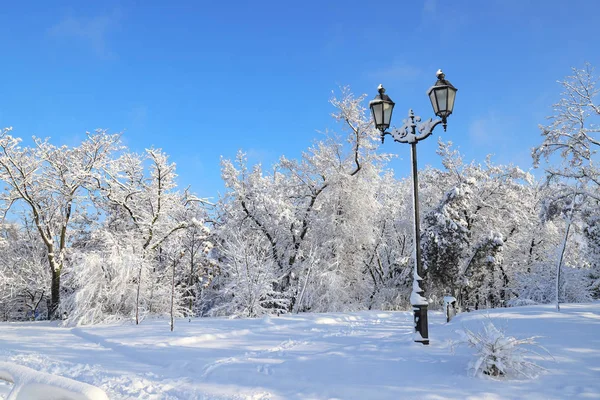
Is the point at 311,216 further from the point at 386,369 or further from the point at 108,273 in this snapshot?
the point at 386,369

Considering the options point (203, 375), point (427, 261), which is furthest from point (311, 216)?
point (203, 375)

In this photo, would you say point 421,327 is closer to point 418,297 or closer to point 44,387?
point 418,297

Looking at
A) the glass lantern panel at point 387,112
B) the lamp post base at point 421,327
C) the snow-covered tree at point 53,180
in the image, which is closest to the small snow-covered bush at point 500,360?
the lamp post base at point 421,327

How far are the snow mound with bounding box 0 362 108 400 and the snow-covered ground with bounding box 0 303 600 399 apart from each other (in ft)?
6.76

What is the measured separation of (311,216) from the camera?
2077 cm

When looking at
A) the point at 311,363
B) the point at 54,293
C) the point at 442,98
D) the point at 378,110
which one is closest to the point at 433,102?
the point at 442,98

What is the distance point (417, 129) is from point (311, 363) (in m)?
4.68

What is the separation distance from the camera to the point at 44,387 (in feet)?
8.57

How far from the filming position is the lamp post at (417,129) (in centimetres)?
657

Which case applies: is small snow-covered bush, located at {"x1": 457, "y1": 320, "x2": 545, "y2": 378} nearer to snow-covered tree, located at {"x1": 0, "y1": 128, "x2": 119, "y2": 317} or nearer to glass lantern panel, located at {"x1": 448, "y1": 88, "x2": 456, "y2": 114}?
glass lantern panel, located at {"x1": 448, "y1": 88, "x2": 456, "y2": 114}

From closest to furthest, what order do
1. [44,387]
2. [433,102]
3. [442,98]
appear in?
[44,387], [442,98], [433,102]

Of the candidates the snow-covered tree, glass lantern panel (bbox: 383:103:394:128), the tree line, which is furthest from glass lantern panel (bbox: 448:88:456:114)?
the snow-covered tree

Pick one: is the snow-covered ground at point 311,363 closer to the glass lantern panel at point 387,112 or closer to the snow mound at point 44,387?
the snow mound at point 44,387

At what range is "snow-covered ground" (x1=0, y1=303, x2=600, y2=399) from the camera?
4.29m
